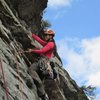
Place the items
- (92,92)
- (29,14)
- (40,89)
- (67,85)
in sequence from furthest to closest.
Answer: (92,92) < (29,14) < (67,85) < (40,89)

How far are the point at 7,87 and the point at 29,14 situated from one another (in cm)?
1075

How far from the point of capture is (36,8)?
72.4 ft

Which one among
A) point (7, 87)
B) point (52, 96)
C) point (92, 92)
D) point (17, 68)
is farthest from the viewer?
point (92, 92)

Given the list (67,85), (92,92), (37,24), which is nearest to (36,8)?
(37,24)

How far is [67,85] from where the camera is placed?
19.6 m

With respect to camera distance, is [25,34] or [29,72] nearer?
[29,72]

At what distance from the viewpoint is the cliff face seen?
37.8 feet

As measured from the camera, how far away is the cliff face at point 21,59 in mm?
11516

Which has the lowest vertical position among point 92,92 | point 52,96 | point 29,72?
point 29,72

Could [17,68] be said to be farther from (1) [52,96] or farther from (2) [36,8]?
(2) [36,8]

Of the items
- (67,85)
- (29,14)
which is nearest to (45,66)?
(67,85)

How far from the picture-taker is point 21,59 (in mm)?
14219

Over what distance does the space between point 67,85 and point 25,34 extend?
4947 millimetres

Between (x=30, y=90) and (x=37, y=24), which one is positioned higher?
(x=37, y=24)
